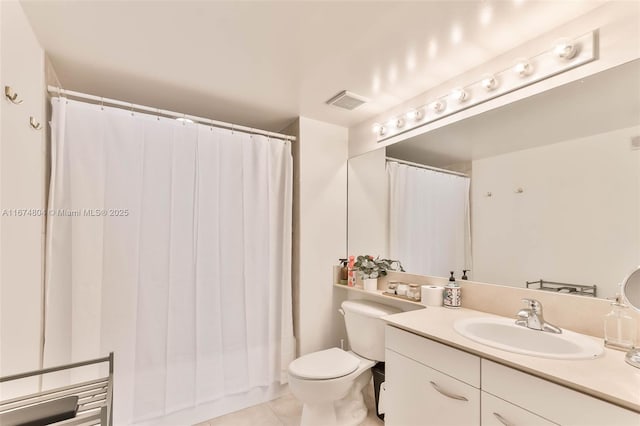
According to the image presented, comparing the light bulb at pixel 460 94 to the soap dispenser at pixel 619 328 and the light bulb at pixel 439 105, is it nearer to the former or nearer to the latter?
the light bulb at pixel 439 105

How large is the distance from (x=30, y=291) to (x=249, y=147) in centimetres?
151

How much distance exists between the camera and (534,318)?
51.8 inches

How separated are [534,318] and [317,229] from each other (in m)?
1.57

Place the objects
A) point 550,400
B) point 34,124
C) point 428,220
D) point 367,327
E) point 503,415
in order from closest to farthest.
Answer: point 550,400 < point 503,415 < point 34,124 < point 367,327 < point 428,220

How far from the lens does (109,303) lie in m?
1.75

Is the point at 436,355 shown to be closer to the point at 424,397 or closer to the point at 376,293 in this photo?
the point at 424,397

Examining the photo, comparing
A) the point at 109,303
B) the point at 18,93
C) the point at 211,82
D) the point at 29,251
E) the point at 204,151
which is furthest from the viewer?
the point at 204,151

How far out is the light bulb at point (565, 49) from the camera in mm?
1293

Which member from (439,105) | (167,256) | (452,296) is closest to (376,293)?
(452,296)

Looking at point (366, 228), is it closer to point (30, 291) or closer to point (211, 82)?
point (211, 82)

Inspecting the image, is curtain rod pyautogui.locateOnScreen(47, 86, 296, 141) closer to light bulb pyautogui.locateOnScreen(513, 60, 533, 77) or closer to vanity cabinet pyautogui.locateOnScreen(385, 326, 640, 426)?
light bulb pyautogui.locateOnScreen(513, 60, 533, 77)

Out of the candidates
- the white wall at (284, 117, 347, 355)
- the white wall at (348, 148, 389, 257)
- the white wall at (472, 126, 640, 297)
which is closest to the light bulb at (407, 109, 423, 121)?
the white wall at (348, 148, 389, 257)

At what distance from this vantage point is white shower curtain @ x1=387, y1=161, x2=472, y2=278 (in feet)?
6.14

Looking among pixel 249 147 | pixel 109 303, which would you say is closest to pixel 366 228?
pixel 249 147
